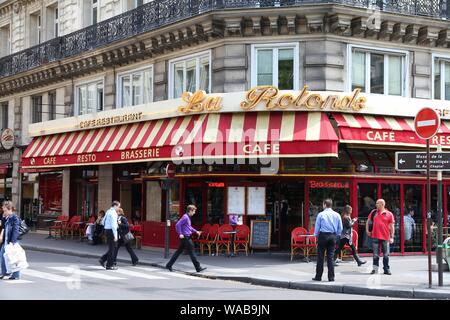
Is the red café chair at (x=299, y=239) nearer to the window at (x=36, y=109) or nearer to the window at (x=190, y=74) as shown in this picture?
the window at (x=190, y=74)

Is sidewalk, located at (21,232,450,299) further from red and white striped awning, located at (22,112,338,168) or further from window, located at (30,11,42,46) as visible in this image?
window, located at (30,11,42,46)

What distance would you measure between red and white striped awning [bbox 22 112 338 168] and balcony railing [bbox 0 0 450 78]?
10.6 feet

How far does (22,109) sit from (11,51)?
366 centimetres

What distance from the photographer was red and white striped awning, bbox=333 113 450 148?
19.1m

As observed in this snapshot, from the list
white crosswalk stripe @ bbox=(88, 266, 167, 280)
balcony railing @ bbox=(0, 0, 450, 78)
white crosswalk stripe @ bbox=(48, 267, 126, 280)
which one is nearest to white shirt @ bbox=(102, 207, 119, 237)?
white crosswalk stripe @ bbox=(88, 266, 167, 280)

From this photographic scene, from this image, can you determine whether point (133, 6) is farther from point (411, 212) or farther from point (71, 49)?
point (411, 212)

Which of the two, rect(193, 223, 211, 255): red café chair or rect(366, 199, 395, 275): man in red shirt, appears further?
rect(193, 223, 211, 255): red café chair

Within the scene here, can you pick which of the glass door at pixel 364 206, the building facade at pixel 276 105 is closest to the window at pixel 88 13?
the building facade at pixel 276 105

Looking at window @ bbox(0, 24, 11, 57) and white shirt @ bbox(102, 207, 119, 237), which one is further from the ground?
window @ bbox(0, 24, 11, 57)

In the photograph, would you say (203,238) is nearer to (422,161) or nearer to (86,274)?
(86,274)

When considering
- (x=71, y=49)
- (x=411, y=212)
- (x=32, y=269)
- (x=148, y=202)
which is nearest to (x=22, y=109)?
(x=71, y=49)

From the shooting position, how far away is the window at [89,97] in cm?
2700

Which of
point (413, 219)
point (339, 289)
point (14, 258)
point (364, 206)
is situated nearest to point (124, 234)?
point (14, 258)
